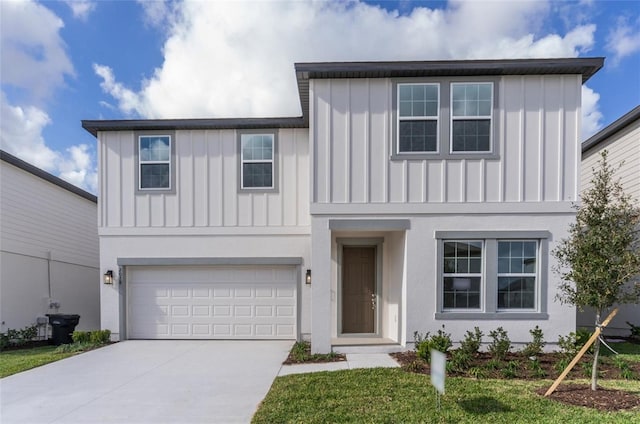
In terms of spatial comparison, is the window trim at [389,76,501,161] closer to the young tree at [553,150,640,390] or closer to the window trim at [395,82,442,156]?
the window trim at [395,82,442,156]

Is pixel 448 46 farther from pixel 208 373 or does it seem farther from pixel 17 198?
pixel 17 198

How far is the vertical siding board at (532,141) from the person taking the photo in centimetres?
740

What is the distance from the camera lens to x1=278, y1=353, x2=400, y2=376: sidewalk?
6.46m

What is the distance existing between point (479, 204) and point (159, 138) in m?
8.05

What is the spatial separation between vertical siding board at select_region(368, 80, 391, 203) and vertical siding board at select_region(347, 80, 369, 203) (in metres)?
0.11

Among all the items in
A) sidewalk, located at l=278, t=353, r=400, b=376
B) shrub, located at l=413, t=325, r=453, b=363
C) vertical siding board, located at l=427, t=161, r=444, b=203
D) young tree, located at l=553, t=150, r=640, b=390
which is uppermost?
vertical siding board, located at l=427, t=161, r=444, b=203

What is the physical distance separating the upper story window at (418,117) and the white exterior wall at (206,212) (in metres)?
2.91

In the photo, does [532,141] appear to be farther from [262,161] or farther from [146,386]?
[146,386]

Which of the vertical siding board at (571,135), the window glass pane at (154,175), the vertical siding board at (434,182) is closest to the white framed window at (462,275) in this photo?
the vertical siding board at (434,182)

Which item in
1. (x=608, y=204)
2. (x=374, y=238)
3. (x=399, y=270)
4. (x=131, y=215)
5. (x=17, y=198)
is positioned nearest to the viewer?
(x=608, y=204)

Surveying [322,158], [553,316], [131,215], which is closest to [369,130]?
[322,158]

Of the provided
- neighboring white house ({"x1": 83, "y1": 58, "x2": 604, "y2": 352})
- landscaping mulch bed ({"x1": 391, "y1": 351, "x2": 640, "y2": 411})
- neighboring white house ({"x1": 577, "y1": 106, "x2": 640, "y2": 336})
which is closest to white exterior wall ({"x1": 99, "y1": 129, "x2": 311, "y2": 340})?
neighboring white house ({"x1": 83, "y1": 58, "x2": 604, "y2": 352})

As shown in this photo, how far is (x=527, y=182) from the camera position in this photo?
24.3 ft

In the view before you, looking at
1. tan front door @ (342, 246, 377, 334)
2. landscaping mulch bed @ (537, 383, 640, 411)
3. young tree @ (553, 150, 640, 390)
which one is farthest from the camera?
tan front door @ (342, 246, 377, 334)
